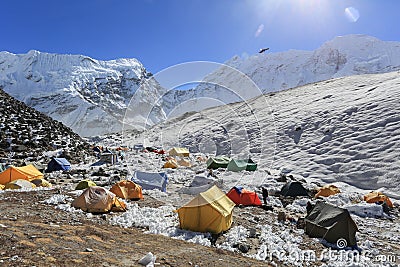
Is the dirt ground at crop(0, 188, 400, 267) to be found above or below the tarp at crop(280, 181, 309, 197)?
below

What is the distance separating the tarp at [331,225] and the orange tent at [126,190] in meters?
8.46

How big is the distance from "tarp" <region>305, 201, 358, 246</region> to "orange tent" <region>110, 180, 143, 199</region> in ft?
27.8

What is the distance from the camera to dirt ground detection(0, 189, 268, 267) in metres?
5.75

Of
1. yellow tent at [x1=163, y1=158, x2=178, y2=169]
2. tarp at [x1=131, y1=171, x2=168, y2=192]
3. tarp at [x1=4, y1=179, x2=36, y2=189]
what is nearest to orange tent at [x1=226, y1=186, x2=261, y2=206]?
tarp at [x1=131, y1=171, x2=168, y2=192]

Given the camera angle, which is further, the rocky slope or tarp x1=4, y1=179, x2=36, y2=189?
the rocky slope

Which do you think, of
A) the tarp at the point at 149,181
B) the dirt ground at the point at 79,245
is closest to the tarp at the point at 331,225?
the dirt ground at the point at 79,245

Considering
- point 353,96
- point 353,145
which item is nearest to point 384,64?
point 353,96

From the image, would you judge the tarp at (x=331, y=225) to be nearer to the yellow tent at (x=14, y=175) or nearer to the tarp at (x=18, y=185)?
the tarp at (x=18, y=185)

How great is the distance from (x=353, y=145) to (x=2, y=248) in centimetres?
2880

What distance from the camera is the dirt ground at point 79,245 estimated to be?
5.75 metres

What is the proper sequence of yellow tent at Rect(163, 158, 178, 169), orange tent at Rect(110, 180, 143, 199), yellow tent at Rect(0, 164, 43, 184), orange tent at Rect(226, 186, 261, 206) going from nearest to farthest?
1. orange tent at Rect(110, 180, 143, 199)
2. orange tent at Rect(226, 186, 261, 206)
3. yellow tent at Rect(0, 164, 43, 184)
4. yellow tent at Rect(163, 158, 178, 169)

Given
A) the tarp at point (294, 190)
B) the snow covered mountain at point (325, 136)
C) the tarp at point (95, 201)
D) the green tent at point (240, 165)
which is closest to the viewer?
the tarp at point (95, 201)

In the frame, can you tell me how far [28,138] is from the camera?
3238 centimetres

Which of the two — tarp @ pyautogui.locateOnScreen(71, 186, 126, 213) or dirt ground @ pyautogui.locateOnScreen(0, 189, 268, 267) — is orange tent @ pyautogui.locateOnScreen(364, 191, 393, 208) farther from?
tarp @ pyautogui.locateOnScreen(71, 186, 126, 213)
